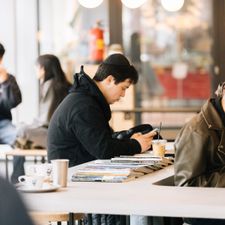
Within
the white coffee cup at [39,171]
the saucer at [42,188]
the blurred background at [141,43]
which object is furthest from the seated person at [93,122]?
the blurred background at [141,43]

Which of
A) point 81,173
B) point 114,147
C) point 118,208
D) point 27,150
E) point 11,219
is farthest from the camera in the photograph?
point 27,150

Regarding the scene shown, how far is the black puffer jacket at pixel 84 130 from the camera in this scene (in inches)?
139

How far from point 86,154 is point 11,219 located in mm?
3199

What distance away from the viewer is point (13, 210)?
465mm

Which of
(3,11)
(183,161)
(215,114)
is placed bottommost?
(183,161)

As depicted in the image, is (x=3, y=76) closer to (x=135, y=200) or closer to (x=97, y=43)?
(x=97, y=43)

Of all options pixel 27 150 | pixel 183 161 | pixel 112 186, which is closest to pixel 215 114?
pixel 183 161

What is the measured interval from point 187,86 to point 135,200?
711cm

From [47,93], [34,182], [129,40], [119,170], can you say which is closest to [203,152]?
[119,170]

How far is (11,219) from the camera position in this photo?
1.52 ft

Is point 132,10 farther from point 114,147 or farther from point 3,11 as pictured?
point 114,147

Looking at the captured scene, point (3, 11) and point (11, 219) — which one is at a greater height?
point (3, 11)

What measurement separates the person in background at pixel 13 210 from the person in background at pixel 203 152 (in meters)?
2.13

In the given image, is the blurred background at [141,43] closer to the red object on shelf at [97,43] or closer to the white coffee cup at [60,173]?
the red object on shelf at [97,43]
